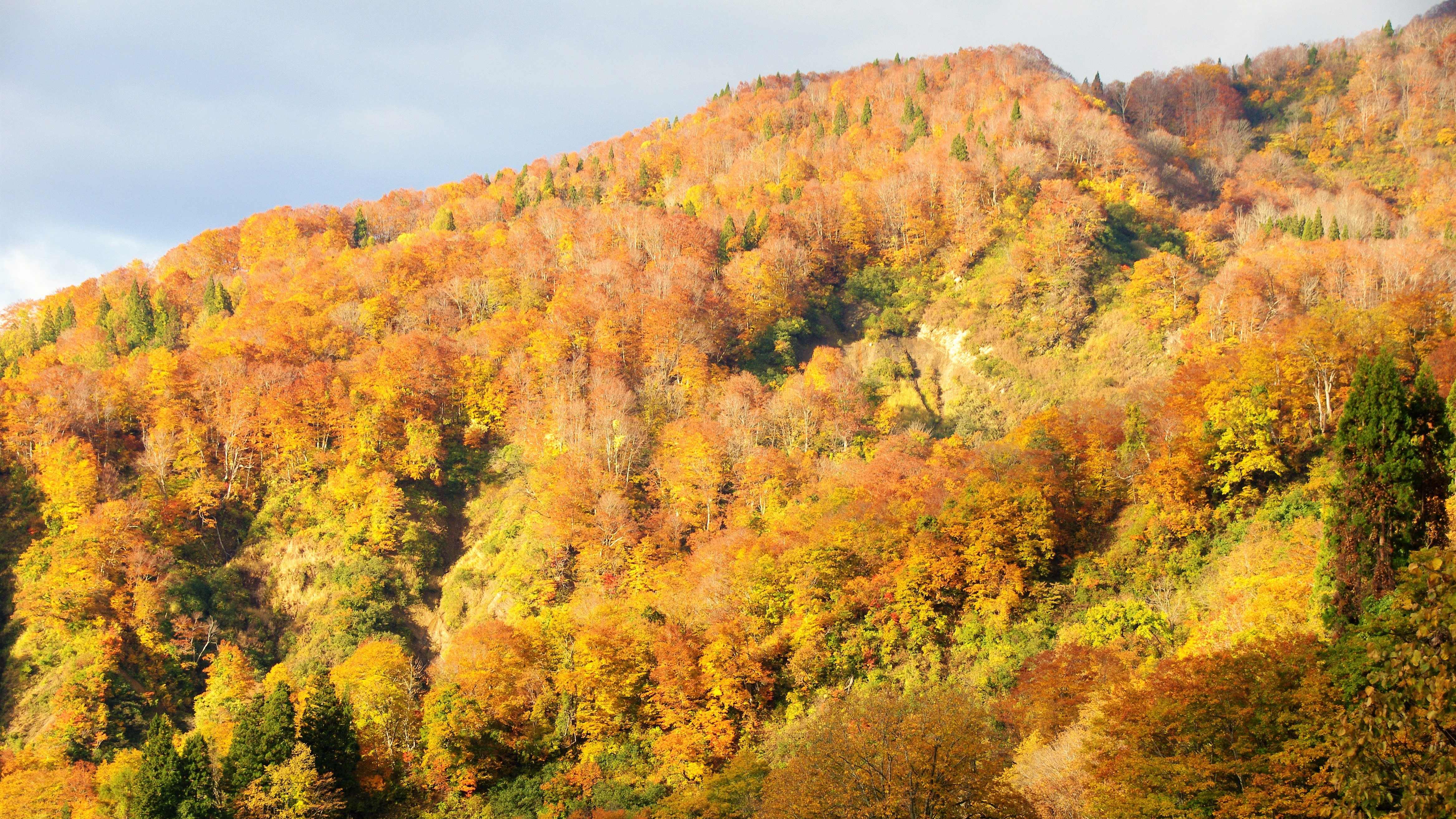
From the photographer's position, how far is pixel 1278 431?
135 ft

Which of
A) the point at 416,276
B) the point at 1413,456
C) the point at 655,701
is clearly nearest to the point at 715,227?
the point at 416,276

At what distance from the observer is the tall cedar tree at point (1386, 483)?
2520 centimetres

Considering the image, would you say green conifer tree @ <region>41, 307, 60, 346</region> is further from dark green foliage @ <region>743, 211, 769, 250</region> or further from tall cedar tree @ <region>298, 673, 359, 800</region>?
dark green foliage @ <region>743, 211, 769, 250</region>

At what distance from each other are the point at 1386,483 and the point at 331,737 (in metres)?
39.3

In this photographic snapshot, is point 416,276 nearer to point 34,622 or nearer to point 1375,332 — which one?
point 34,622

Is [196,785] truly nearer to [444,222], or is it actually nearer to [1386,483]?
[1386,483]

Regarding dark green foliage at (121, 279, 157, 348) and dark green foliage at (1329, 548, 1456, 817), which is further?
dark green foliage at (121, 279, 157, 348)

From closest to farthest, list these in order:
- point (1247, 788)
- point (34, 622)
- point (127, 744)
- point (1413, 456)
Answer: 1. point (1247, 788)
2. point (1413, 456)
3. point (127, 744)
4. point (34, 622)

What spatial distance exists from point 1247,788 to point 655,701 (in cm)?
2504

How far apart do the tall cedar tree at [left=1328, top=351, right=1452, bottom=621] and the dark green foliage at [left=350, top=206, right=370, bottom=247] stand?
96529 millimetres

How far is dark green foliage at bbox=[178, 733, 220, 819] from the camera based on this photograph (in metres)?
33.9

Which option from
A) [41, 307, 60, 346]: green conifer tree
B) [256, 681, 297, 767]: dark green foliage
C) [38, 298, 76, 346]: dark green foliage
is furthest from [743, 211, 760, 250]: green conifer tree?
[41, 307, 60, 346]: green conifer tree

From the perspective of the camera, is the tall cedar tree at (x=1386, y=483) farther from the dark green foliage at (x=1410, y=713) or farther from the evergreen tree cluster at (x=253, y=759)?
the evergreen tree cluster at (x=253, y=759)

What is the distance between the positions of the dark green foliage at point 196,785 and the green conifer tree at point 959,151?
7355 cm
